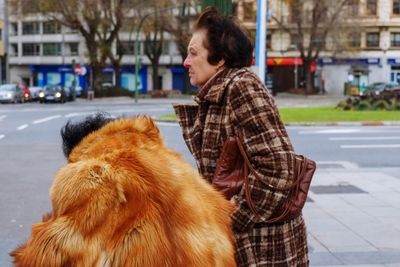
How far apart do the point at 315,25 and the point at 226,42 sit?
2057 inches

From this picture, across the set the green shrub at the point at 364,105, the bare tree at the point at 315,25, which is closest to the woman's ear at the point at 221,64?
the green shrub at the point at 364,105

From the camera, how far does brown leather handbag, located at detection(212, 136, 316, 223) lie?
226cm

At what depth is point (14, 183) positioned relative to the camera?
1048 cm

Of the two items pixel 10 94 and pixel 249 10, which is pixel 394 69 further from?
pixel 10 94

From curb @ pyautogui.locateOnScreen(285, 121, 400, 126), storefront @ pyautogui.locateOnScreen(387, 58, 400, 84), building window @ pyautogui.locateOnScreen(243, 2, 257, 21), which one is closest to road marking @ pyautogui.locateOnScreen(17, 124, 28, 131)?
curb @ pyautogui.locateOnScreen(285, 121, 400, 126)

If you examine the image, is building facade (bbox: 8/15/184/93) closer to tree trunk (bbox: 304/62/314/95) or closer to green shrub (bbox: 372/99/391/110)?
tree trunk (bbox: 304/62/314/95)

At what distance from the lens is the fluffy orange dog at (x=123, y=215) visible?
72.2 inches

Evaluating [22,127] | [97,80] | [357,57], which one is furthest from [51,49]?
[22,127]

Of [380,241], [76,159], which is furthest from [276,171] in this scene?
[380,241]

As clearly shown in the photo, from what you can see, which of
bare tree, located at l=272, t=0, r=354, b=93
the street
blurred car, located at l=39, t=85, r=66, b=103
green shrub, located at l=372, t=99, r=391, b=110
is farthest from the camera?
bare tree, located at l=272, t=0, r=354, b=93

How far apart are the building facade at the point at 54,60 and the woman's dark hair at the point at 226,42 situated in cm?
6805

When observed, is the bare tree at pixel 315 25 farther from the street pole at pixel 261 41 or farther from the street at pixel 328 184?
the street pole at pixel 261 41

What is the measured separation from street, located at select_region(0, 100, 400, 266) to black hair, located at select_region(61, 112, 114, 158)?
0.29 feet

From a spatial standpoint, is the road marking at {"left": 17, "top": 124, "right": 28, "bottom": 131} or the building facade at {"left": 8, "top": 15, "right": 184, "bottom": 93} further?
the building facade at {"left": 8, "top": 15, "right": 184, "bottom": 93}
